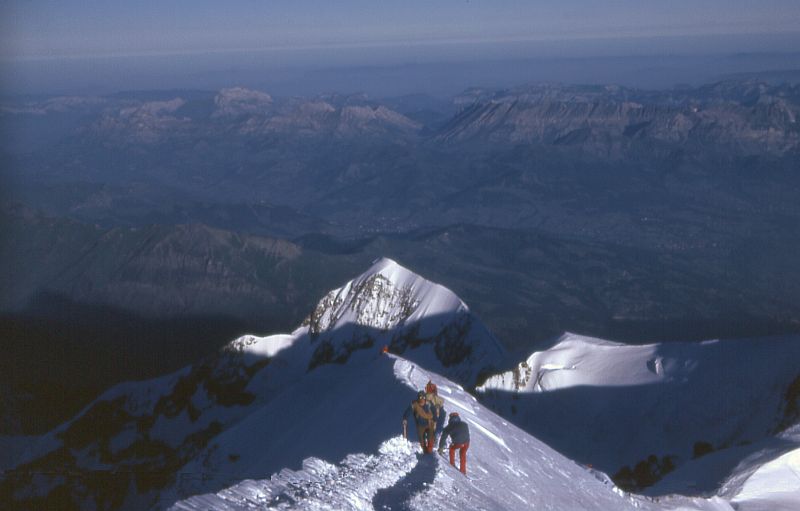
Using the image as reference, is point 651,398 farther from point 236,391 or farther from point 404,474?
point 236,391

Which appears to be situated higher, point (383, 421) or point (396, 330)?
point (383, 421)

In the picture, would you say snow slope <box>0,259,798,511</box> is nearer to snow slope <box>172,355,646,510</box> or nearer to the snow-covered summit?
snow slope <box>172,355,646,510</box>

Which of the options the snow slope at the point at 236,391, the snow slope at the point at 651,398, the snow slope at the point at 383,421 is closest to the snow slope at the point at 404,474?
the snow slope at the point at 383,421

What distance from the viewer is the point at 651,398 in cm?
5769

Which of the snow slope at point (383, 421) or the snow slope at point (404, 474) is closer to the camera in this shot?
the snow slope at point (404, 474)

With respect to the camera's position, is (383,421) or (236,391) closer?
(383,421)

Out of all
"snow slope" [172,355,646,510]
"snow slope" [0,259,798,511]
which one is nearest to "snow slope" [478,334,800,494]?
"snow slope" [0,259,798,511]

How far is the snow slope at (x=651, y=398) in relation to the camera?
164ft

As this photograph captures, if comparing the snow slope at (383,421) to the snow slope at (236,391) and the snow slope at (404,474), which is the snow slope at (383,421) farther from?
the snow slope at (236,391)

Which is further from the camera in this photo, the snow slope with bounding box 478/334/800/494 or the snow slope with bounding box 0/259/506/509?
the snow slope with bounding box 0/259/506/509

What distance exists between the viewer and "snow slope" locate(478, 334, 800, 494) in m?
50.1

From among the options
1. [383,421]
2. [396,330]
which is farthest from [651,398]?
[396,330]

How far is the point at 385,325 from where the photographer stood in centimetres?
8781

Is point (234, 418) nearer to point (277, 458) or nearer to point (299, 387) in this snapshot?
point (299, 387)
